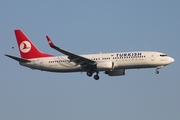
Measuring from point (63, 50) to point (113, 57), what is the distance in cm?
794

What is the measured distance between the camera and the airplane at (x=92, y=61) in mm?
74125

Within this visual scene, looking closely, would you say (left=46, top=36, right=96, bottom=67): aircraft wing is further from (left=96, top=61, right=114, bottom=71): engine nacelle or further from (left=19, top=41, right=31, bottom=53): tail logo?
(left=19, top=41, right=31, bottom=53): tail logo

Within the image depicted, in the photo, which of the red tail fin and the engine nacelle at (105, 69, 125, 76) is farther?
the red tail fin

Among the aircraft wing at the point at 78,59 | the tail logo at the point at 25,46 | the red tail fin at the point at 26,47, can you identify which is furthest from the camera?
Answer: the tail logo at the point at 25,46

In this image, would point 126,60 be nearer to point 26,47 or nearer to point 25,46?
point 26,47

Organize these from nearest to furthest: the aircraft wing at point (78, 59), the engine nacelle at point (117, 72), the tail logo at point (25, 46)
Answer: the aircraft wing at point (78, 59) < the engine nacelle at point (117, 72) < the tail logo at point (25, 46)

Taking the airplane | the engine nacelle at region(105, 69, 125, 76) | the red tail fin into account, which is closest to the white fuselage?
the airplane

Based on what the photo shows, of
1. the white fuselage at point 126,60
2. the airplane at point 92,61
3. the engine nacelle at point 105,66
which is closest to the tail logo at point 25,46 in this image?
the airplane at point 92,61

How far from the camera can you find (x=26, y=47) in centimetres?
8212

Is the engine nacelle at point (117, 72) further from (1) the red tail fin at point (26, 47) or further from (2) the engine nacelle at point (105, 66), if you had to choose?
(1) the red tail fin at point (26, 47)

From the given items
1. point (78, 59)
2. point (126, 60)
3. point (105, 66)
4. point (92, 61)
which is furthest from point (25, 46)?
point (126, 60)

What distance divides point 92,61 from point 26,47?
1284 centimetres

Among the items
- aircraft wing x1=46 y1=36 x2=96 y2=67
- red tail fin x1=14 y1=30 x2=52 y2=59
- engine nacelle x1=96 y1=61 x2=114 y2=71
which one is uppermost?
Result: red tail fin x1=14 y1=30 x2=52 y2=59

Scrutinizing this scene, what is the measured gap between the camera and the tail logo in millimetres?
81681
